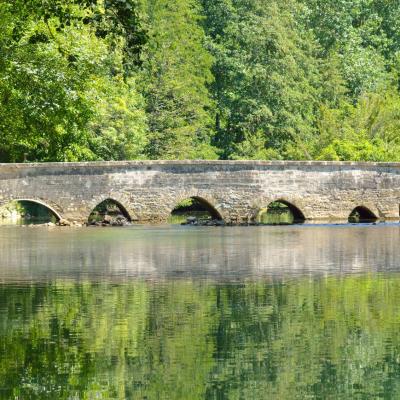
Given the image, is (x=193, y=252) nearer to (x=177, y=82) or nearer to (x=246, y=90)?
(x=177, y=82)

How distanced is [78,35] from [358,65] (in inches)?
1250

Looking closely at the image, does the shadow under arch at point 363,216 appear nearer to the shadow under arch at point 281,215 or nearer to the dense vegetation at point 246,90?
the shadow under arch at point 281,215

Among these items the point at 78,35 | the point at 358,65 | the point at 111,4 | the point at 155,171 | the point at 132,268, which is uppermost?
the point at 358,65

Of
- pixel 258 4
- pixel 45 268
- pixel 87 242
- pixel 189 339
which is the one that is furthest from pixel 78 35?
pixel 189 339

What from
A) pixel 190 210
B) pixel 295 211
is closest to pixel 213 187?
pixel 295 211

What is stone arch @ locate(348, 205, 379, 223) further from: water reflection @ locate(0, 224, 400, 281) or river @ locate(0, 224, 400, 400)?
river @ locate(0, 224, 400, 400)

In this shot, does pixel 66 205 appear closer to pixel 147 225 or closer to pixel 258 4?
pixel 147 225

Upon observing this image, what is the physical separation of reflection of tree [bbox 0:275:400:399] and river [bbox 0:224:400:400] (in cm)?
2

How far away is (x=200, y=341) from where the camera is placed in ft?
47.7

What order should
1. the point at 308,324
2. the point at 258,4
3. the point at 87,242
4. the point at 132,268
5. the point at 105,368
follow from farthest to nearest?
the point at 258,4 → the point at 87,242 → the point at 132,268 → the point at 308,324 → the point at 105,368

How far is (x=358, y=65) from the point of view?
2793 inches

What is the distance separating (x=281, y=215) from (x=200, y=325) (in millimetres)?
39397

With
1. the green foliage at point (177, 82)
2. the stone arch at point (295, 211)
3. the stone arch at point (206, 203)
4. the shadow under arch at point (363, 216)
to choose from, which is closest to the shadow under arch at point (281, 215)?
the stone arch at point (295, 211)

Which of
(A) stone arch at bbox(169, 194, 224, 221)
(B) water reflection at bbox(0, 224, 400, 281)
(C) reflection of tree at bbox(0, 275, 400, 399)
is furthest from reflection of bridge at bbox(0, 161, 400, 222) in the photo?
(C) reflection of tree at bbox(0, 275, 400, 399)
